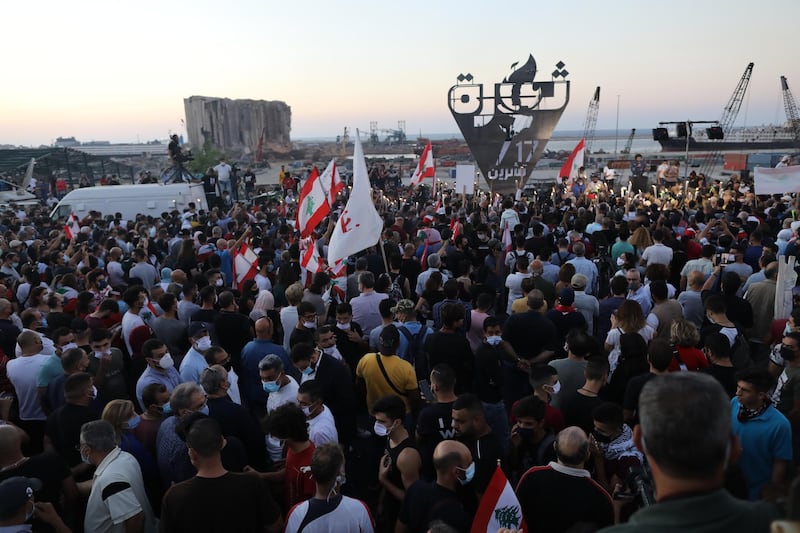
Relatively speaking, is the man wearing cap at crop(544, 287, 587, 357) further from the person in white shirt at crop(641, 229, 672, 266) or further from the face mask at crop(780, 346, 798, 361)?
the person in white shirt at crop(641, 229, 672, 266)

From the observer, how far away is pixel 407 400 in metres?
5.11

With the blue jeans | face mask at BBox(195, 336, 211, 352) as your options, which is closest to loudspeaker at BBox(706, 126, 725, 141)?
the blue jeans

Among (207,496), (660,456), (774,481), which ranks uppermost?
(660,456)

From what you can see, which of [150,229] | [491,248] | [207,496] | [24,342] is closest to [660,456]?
[207,496]

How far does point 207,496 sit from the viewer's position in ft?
10.4

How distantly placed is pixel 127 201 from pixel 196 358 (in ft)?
48.1

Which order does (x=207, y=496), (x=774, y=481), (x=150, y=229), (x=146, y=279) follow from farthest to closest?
(x=150, y=229), (x=146, y=279), (x=774, y=481), (x=207, y=496)

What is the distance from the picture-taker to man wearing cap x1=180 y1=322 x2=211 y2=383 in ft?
17.5

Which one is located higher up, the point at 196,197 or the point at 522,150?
the point at 522,150

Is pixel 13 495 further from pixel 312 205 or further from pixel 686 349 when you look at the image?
pixel 312 205

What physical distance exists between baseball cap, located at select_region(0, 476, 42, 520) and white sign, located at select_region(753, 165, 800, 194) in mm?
11929

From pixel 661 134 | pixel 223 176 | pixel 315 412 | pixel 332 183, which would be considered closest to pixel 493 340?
pixel 315 412

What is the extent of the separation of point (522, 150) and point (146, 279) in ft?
55.7

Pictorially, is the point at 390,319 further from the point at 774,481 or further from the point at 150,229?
the point at 150,229
